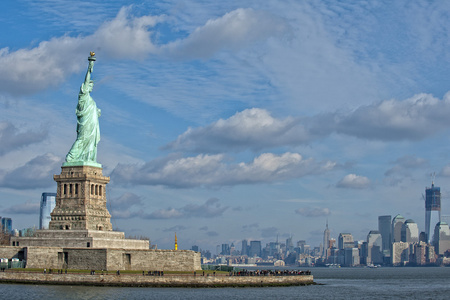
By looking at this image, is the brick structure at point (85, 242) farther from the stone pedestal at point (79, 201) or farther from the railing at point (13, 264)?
the railing at point (13, 264)

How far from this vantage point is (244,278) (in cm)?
9606

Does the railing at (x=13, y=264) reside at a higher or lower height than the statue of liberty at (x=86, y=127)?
lower

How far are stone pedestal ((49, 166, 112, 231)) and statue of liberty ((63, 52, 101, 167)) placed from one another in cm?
209

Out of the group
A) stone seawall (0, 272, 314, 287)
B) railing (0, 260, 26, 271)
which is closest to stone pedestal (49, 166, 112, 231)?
railing (0, 260, 26, 271)

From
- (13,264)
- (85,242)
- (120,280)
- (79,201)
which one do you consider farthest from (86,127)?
(120,280)

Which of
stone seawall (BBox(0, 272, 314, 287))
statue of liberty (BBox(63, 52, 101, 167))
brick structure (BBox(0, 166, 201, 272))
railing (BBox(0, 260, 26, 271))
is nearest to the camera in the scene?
stone seawall (BBox(0, 272, 314, 287))

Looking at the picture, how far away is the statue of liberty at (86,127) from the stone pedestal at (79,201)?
2085 mm

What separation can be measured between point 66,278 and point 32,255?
7765 mm

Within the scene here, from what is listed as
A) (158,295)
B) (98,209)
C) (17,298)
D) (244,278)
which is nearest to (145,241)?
(98,209)

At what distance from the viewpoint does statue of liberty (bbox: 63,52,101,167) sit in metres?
104

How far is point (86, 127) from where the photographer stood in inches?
4126

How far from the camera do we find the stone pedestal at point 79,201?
99938 millimetres

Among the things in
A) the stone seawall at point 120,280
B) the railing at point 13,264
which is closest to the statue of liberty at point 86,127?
the railing at point 13,264

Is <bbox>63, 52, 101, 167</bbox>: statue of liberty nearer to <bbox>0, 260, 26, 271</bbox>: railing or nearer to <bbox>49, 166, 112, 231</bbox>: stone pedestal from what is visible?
<bbox>49, 166, 112, 231</bbox>: stone pedestal
